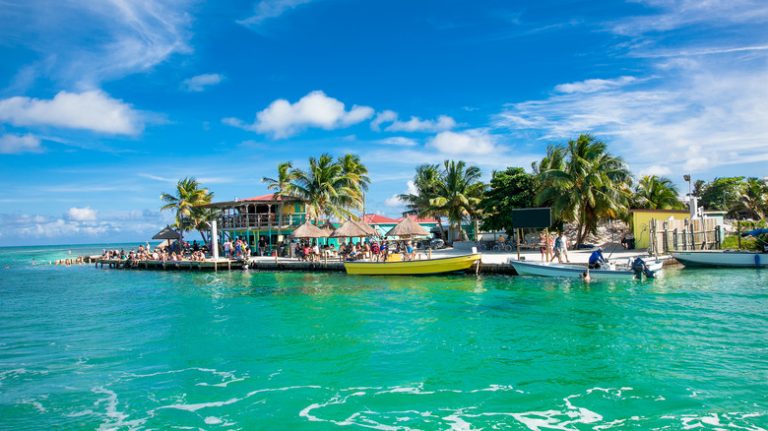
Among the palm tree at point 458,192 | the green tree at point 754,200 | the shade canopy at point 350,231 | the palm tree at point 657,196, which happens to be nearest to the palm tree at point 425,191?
the palm tree at point 458,192

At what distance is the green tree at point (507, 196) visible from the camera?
31.8m

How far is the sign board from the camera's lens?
24.7 m

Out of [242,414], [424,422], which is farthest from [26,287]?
[424,422]

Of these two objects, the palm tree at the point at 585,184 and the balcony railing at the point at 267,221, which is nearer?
the palm tree at the point at 585,184

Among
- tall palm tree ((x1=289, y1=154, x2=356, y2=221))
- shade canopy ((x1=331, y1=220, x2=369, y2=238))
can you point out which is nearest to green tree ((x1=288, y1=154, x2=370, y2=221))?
tall palm tree ((x1=289, y1=154, x2=356, y2=221))

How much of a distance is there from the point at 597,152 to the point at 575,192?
3138mm

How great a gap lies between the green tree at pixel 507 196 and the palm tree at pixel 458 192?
8.46ft

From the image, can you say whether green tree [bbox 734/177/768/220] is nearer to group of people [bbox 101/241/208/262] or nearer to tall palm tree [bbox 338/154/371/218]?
tall palm tree [bbox 338/154/371/218]

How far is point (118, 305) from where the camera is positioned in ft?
61.1

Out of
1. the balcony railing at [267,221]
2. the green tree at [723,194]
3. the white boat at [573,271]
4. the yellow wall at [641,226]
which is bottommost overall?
the white boat at [573,271]

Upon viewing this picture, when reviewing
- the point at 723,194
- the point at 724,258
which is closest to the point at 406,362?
the point at 724,258

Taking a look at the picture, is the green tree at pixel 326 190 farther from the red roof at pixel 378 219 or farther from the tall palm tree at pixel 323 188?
the red roof at pixel 378 219

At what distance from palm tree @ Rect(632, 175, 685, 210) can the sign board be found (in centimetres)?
1864

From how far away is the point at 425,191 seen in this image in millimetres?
37875
